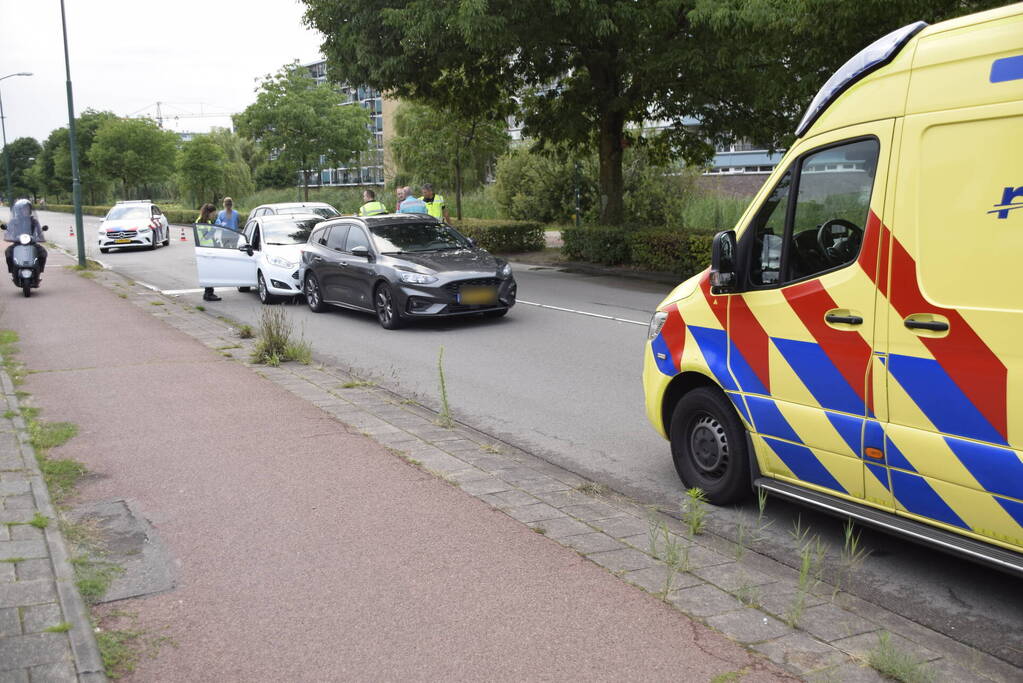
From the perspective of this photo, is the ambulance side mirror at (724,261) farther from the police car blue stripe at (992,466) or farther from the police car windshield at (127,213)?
the police car windshield at (127,213)

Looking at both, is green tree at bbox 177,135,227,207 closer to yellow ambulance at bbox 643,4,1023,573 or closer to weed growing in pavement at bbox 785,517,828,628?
yellow ambulance at bbox 643,4,1023,573

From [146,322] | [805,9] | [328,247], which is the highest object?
[805,9]

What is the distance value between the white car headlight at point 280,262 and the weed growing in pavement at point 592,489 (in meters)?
11.5

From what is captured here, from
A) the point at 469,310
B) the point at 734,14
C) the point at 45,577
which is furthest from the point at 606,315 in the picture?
the point at 45,577

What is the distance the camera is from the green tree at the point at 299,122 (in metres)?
48.1

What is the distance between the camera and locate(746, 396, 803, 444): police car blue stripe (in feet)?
16.3

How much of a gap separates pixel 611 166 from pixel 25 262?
12.4 metres

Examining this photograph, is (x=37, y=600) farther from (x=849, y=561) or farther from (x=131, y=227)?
(x=131, y=227)

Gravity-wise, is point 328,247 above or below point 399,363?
above

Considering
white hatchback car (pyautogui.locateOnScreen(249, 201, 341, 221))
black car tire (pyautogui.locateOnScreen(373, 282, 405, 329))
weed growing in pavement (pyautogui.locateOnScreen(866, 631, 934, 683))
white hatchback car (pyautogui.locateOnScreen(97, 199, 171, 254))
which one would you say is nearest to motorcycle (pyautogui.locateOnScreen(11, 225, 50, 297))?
white hatchback car (pyautogui.locateOnScreen(249, 201, 341, 221))

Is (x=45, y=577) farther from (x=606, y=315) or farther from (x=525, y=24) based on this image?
(x=525, y=24)

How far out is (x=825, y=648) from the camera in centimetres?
381

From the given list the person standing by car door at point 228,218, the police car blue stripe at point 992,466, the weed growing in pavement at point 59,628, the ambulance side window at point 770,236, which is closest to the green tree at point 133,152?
the person standing by car door at point 228,218

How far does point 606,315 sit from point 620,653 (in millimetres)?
10880
